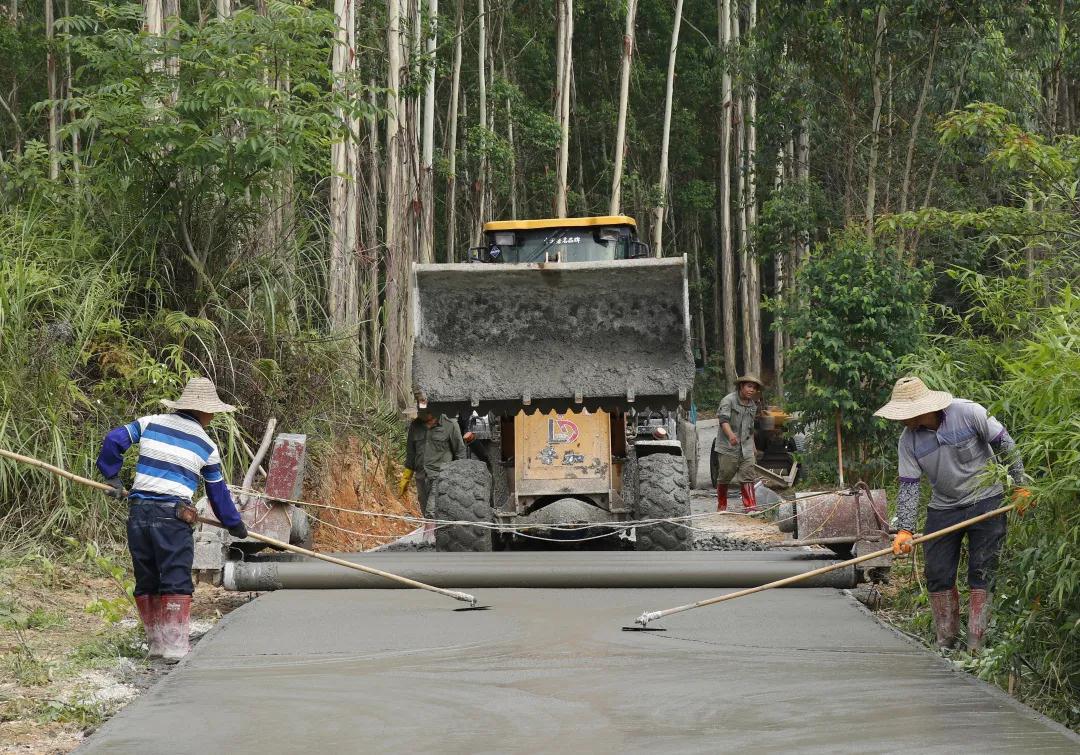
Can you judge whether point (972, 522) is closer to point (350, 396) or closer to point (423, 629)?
point (423, 629)

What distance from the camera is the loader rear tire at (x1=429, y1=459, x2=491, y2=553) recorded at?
34.4ft

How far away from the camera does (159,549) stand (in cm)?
757

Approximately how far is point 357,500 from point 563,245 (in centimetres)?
331

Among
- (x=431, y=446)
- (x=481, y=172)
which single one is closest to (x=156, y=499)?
(x=431, y=446)

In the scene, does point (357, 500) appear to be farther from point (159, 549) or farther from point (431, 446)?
point (159, 549)

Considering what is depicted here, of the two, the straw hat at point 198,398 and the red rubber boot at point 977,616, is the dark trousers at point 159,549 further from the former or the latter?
the red rubber boot at point 977,616

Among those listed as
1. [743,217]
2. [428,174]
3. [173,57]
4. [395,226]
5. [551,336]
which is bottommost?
[551,336]

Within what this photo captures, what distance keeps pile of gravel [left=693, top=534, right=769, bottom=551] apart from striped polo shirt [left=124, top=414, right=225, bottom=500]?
4963 millimetres

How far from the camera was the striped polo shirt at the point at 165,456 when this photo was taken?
7621 mm

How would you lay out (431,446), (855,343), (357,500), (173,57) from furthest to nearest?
(855,343) < (357,500) < (173,57) < (431,446)

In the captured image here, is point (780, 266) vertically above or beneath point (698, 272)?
above

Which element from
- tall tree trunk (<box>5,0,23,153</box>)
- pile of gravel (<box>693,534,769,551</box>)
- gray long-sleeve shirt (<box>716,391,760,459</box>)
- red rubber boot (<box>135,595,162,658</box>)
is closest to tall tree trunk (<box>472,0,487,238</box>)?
tall tree trunk (<box>5,0,23,153</box>)

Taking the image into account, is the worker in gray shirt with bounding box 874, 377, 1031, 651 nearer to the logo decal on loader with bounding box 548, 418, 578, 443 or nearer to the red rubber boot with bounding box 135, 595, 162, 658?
the logo decal on loader with bounding box 548, 418, 578, 443

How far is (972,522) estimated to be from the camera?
7047 millimetres
